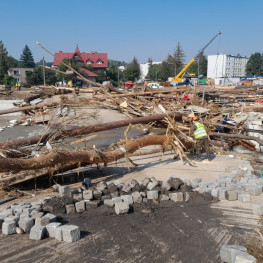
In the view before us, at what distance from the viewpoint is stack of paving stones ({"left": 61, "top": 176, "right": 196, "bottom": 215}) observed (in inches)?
219

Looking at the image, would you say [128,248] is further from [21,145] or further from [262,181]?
[21,145]

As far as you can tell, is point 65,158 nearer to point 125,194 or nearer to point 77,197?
point 77,197

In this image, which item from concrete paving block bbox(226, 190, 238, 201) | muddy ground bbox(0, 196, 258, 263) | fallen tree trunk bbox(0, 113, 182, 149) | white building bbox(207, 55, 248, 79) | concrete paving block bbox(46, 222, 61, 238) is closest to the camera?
muddy ground bbox(0, 196, 258, 263)

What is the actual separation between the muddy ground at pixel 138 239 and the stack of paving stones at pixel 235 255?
0.50 ft

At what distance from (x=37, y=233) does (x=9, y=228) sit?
0.53 m

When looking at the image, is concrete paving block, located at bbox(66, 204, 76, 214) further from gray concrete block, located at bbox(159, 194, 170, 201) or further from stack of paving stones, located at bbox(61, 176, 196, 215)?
gray concrete block, located at bbox(159, 194, 170, 201)

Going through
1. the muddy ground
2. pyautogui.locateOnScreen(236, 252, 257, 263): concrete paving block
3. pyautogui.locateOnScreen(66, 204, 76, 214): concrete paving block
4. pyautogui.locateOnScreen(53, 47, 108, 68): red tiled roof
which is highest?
pyautogui.locateOnScreen(53, 47, 108, 68): red tiled roof

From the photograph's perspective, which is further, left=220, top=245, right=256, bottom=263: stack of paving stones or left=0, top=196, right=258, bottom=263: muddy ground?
left=0, top=196, right=258, bottom=263: muddy ground

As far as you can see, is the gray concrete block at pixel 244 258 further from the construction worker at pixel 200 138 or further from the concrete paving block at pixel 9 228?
the construction worker at pixel 200 138

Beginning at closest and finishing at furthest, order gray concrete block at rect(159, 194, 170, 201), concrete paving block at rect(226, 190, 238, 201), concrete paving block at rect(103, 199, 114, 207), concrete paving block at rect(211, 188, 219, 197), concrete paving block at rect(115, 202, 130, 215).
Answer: concrete paving block at rect(115, 202, 130, 215), concrete paving block at rect(103, 199, 114, 207), gray concrete block at rect(159, 194, 170, 201), concrete paving block at rect(226, 190, 238, 201), concrete paving block at rect(211, 188, 219, 197)

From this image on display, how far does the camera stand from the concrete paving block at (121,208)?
17.7 ft

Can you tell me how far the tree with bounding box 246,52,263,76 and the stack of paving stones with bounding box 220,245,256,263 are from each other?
3825 inches

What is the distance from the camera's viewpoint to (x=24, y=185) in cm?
686

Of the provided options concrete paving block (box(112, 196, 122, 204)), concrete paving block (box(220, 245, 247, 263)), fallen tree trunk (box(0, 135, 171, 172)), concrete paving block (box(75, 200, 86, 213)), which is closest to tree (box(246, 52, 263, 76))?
fallen tree trunk (box(0, 135, 171, 172))
